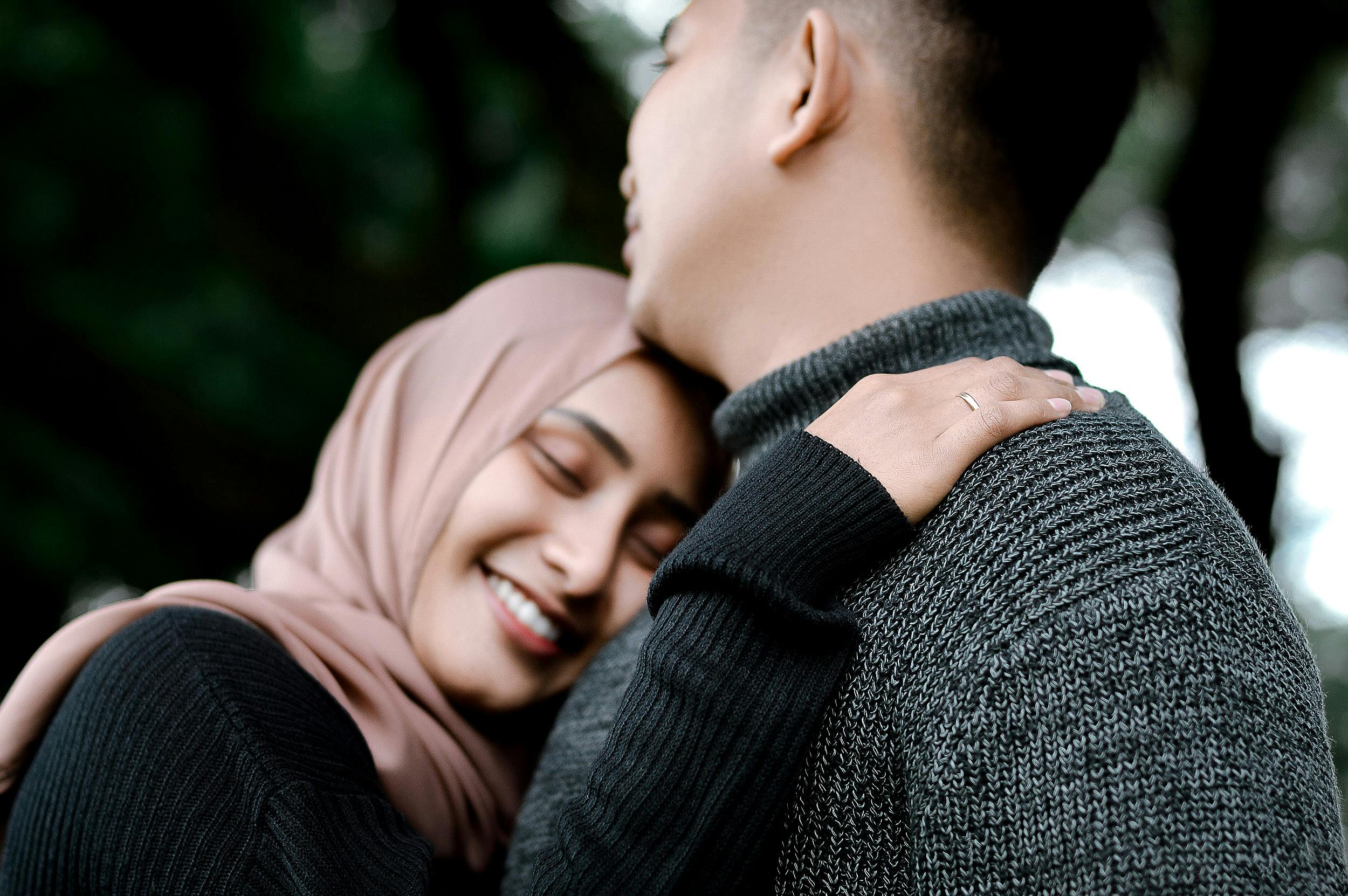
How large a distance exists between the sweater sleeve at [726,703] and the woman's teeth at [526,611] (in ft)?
2.09

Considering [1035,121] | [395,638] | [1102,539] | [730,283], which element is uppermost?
[1035,121]

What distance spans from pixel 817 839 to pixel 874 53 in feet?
3.63

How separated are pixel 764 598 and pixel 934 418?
0.30 metres

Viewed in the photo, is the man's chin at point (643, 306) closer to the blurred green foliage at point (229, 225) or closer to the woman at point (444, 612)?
the woman at point (444, 612)

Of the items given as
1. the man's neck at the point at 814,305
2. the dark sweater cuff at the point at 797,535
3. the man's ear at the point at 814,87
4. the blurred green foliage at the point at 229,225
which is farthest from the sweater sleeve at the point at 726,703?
the blurred green foliage at the point at 229,225

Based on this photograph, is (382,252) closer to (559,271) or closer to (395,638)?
(559,271)

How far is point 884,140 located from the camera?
1.46 m

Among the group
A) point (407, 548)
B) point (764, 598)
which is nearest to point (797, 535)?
point (764, 598)

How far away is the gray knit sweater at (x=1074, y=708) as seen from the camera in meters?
0.87

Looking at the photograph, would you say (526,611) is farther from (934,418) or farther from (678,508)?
(934,418)

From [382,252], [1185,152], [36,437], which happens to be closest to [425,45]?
[382,252]

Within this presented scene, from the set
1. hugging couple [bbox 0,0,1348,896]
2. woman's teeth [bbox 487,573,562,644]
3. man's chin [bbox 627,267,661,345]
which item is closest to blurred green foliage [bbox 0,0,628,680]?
hugging couple [bbox 0,0,1348,896]

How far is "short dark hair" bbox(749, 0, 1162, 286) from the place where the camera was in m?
1.47

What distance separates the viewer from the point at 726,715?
1.00 m
